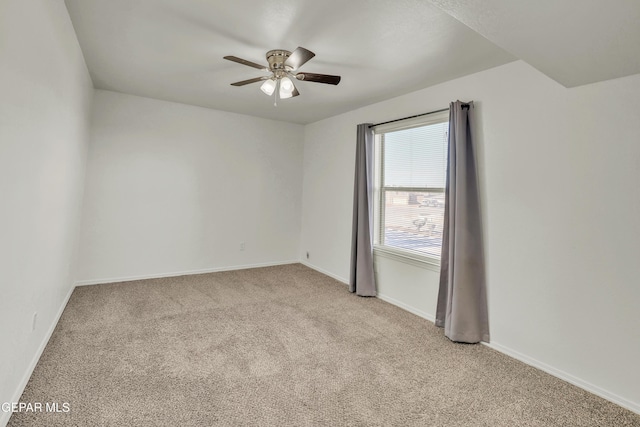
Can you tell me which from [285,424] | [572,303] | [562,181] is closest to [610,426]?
[572,303]

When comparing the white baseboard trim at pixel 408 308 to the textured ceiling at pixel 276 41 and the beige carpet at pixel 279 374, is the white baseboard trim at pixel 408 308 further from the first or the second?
the textured ceiling at pixel 276 41

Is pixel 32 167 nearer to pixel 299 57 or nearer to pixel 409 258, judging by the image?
pixel 299 57

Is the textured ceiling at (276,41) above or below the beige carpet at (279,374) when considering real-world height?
above

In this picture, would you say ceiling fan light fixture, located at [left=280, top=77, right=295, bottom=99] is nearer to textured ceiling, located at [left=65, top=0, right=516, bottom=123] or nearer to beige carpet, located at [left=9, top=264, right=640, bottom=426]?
textured ceiling, located at [left=65, top=0, right=516, bottom=123]

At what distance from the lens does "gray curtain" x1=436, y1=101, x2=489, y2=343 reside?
2.65 meters

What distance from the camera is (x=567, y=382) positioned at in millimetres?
2150

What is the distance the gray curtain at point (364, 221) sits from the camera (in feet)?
12.5

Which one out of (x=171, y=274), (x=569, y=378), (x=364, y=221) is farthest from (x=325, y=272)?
(x=569, y=378)

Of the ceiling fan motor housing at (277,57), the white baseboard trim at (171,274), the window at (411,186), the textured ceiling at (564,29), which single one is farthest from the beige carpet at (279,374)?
the ceiling fan motor housing at (277,57)

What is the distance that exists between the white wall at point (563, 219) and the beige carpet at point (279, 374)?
0.89 feet

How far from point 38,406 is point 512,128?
12.4ft

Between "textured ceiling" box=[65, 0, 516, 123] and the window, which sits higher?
"textured ceiling" box=[65, 0, 516, 123]

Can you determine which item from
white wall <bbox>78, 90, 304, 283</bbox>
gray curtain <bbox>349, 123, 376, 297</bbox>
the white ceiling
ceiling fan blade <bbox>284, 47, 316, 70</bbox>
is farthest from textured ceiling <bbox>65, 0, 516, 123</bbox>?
white wall <bbox>78, 90, 304, 283</bbox>

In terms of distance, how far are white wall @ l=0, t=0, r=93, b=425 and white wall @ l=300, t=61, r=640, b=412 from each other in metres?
3.17
